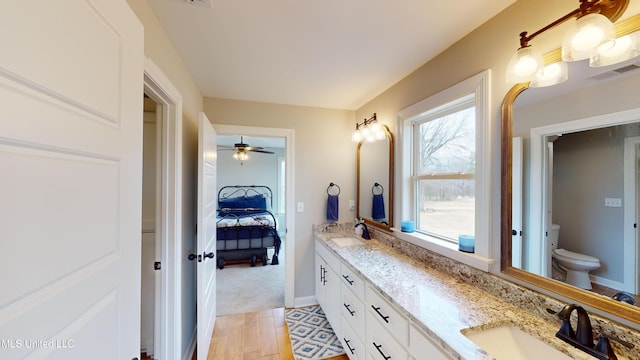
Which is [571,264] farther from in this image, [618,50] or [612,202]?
[618,50]

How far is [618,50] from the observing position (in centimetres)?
90

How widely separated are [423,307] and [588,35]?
1.29 metres

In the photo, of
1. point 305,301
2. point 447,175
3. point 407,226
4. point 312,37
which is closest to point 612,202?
point 447,175

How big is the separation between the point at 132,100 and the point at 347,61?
148 centimetres

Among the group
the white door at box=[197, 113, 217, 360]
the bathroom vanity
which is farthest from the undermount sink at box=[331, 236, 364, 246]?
the white door at box=[197, 113, 217, 360]

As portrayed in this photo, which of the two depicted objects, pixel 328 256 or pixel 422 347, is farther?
pixel 328 256

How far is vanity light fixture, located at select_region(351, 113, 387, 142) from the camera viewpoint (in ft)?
7.96

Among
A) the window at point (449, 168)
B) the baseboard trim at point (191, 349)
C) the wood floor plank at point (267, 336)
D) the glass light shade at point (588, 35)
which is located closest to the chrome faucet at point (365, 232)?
the window at point (449, 168)

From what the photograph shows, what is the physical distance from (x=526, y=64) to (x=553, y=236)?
0.81 meters

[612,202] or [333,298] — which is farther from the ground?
[612,202]

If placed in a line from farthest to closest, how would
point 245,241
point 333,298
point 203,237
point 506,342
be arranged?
point 245,241 → point 333,298 → point 203,237 → point 506,342

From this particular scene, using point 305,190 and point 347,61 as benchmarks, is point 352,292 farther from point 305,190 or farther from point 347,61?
point 347,61

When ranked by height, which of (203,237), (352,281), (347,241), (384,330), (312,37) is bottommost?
(384,330)

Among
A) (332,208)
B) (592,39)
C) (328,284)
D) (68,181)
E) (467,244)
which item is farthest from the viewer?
(332,208)
